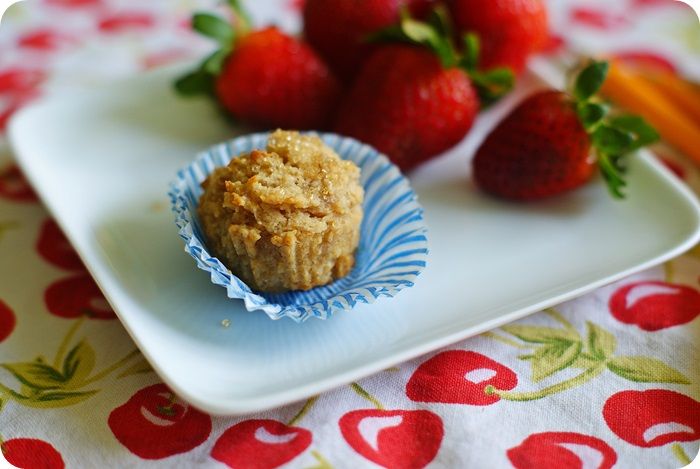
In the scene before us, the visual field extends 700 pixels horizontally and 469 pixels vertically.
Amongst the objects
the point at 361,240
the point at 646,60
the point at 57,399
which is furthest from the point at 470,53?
the point at 57,399

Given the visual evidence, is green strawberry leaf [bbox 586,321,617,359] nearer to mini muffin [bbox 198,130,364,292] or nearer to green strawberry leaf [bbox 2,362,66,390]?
mini muffin [bbox 198,130,364,292]

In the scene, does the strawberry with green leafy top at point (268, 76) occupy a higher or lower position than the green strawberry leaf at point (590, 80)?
lower

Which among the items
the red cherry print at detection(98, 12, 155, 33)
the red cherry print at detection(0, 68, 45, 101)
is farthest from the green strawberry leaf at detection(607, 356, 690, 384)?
the red cherry print at detection(98, 12, 155, 33)

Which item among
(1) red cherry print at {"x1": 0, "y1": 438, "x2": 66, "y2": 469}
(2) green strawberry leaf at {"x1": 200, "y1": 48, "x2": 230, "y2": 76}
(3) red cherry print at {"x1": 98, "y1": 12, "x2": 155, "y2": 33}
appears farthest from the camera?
(3) red cherry print at {"x1": 98, "y1": 12, "x2": 155, "y2": 33}

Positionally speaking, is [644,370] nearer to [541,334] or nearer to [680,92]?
[541,334]

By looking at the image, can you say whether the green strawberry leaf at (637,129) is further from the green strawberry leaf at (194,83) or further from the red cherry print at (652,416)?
the green strawberry leaf at (194,83)

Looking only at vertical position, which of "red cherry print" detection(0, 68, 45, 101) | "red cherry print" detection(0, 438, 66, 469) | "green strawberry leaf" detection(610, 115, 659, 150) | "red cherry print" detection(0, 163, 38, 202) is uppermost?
"green strawberry leaf" detection(610, 115, 659, 150)

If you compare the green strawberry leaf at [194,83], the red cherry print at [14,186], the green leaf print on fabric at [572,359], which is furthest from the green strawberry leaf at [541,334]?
the red cherry print at [14,186]
